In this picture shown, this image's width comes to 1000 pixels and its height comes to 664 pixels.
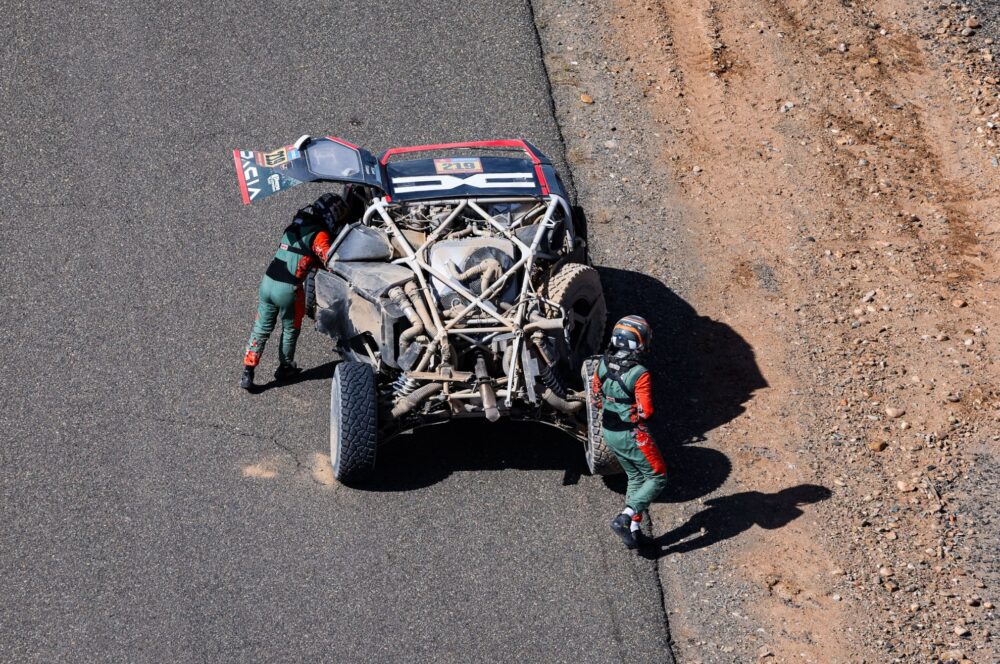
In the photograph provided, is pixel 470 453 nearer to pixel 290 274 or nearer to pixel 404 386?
pixel 404 386

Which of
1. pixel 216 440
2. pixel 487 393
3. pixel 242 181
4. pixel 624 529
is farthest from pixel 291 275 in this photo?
pixel 624 529

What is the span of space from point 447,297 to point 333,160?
190 centimetres

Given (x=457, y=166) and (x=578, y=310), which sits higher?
(x=457, y=166)

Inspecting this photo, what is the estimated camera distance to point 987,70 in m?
15.9

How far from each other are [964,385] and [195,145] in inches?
339

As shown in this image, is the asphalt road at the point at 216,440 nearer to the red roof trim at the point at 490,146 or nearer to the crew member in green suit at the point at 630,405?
the crew member in green suit at the point at 630,405

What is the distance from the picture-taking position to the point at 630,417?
981 centimetres

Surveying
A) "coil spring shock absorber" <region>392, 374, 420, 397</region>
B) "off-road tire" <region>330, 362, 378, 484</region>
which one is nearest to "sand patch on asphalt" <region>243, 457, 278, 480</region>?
"off-road tire" <region>330, 362, 378, 484</region>

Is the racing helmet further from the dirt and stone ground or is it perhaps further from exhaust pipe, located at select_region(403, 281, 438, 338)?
the dirt and stone ground

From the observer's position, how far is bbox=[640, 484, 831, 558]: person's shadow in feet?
34.0

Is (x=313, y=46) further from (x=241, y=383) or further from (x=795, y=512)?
(x=795, y=512)

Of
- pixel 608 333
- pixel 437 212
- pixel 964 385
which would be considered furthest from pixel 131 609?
pixel 964 385

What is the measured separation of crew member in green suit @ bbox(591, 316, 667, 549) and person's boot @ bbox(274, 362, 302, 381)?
3085mm

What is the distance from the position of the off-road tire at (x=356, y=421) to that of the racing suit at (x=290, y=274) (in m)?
1.23
